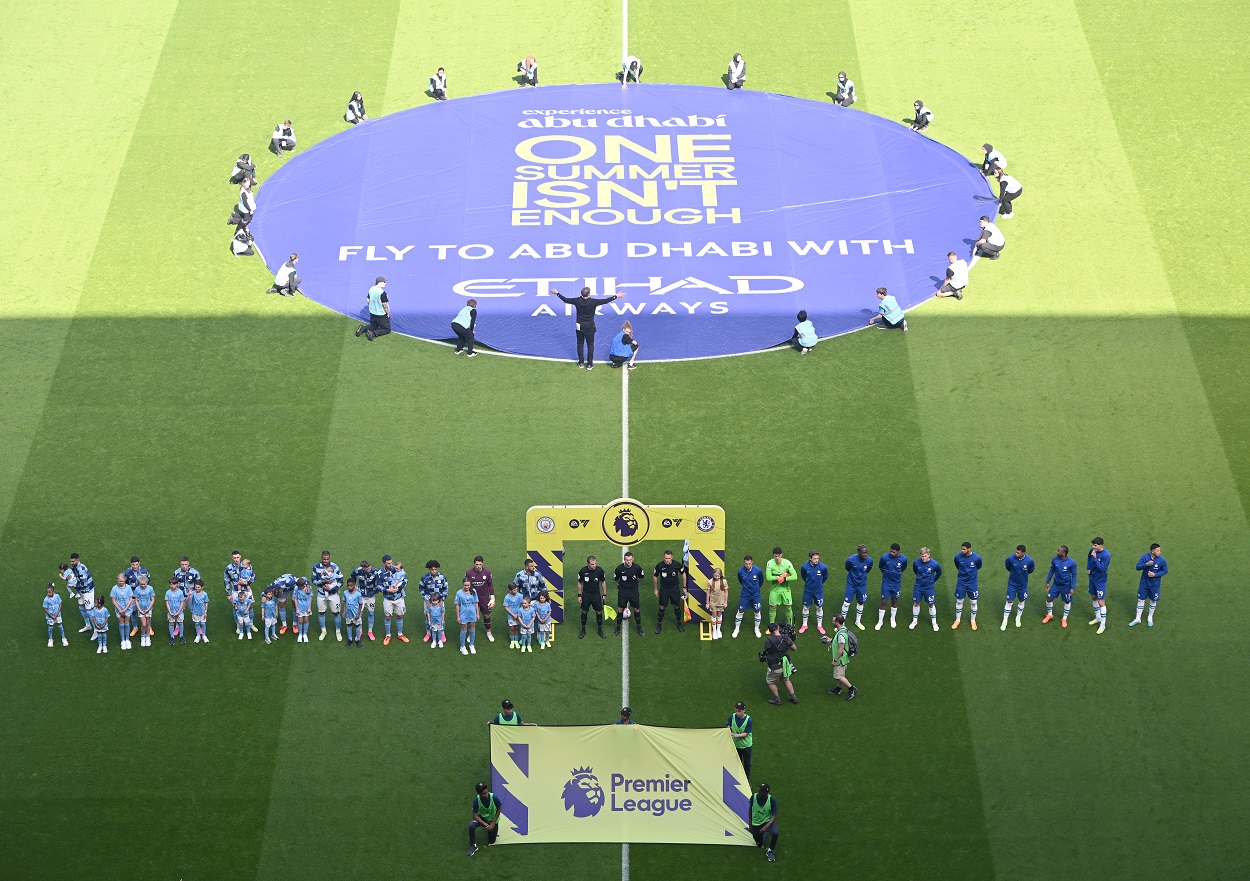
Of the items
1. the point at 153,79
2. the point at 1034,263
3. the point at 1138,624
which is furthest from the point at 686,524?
the point at 153,79

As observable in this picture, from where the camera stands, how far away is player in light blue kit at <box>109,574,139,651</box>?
2819 cm

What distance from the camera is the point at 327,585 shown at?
93.5 ft

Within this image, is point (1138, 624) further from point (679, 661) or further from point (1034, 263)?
point (1034, 263)

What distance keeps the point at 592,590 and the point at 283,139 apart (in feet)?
57.8

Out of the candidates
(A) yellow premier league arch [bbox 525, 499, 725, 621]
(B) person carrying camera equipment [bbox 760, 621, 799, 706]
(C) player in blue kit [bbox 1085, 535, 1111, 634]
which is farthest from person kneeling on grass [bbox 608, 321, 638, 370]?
(C) player in blue kit [bbox 1085, 535, 1111, 634]

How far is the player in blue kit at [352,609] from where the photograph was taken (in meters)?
28.2

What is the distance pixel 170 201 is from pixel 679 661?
18783mm

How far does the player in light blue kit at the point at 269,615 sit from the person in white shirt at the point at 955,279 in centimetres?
1586

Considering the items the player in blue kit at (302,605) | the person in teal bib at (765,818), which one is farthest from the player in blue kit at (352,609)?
the person in teal bib at (765,818)

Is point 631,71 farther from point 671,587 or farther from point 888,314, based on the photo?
point 671,587

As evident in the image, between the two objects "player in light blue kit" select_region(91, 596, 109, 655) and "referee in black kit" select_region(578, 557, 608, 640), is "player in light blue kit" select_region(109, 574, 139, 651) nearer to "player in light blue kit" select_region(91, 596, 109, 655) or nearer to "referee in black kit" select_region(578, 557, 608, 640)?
"player in light blue kit" select_region(91, 596, 109, 655)

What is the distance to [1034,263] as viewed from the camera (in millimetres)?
37625

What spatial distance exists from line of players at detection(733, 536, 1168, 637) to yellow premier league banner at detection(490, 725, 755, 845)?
4.09m

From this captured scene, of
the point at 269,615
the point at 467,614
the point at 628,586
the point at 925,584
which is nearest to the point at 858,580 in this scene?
the point at 925,584
